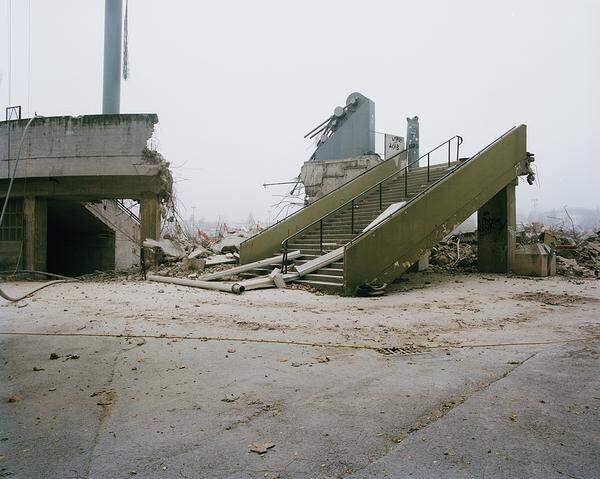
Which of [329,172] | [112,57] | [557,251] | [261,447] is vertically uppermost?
[112,57]

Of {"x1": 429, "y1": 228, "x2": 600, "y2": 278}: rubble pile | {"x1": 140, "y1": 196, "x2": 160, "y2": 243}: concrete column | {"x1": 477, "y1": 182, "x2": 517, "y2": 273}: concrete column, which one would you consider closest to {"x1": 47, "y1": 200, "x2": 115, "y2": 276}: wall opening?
{"x1": 140, "y1": 196, "x2": 160, "y2": 243}: concrete column

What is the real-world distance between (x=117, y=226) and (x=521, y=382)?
57.4 feet

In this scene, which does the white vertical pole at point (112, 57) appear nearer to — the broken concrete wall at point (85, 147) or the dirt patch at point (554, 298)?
the broken concrete wall at point (85, 147)

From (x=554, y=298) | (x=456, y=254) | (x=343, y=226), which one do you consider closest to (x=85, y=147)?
(x=343, y=226)

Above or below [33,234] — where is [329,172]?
above

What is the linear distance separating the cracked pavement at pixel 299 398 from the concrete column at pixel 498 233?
6.77 m

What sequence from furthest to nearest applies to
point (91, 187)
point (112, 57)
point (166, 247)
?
point (112, 57), point (91, 187), point (166, 247)

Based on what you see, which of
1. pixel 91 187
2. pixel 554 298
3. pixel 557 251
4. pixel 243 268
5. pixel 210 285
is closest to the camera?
pixel 554 298

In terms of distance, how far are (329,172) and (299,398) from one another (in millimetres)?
12833

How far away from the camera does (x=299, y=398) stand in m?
2.79

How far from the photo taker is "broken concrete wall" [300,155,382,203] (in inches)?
575

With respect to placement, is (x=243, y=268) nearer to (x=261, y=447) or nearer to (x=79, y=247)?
(x=261, y=447)

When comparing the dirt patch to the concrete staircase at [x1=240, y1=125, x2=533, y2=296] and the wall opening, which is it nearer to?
the concrete staircase at [x1=240, y1=125, x2=533, y2=296]

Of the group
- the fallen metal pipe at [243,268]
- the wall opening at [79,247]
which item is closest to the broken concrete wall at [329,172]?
the fallen metal pipe at [243,268]
